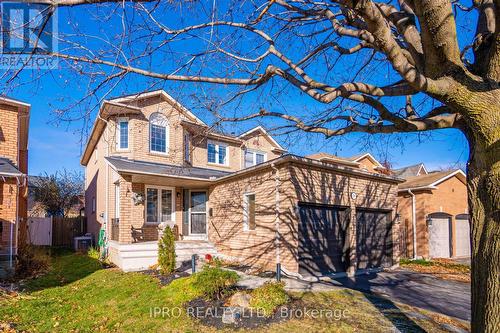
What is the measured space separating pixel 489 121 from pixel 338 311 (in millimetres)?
4362

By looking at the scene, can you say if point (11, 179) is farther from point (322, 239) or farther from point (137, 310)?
point (322, 239)

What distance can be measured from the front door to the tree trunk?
41.9 feet

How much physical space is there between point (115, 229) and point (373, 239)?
422 inches

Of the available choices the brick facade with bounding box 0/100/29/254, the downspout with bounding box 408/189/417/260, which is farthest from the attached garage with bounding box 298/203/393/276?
the brick facade with bounding box 0/100/29/254

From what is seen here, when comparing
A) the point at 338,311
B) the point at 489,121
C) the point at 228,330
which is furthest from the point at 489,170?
the point at 228,330

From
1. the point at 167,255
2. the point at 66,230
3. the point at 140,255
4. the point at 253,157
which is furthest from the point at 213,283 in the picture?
the point at 66,230

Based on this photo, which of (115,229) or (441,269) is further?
(441,269)

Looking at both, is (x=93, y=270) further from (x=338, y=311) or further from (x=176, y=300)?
(x=338, y=311)

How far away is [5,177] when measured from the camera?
36.5ft

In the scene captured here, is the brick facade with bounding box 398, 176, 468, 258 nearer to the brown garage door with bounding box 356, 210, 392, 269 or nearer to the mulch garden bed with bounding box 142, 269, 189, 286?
the brown garage door with bounding box 356, 210, 392, 269

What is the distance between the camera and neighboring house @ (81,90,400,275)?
1054 centimetres

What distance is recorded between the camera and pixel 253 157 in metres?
20.9

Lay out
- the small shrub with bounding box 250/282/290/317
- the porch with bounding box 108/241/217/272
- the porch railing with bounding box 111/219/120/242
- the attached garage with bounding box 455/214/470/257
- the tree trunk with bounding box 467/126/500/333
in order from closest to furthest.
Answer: the tree trunk with bounding box 467/126/500/333 → the small shrub with bounding box 250/282/290/317 → the porch with bounding box 108/241/217/272 → the porch railing with bounding box 111/219/120/242 → the attached garage with bounding box 455/214/470/257

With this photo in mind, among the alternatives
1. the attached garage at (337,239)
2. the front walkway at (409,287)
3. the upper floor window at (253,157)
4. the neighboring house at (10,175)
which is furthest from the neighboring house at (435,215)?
the neighboring house at (10,175)
